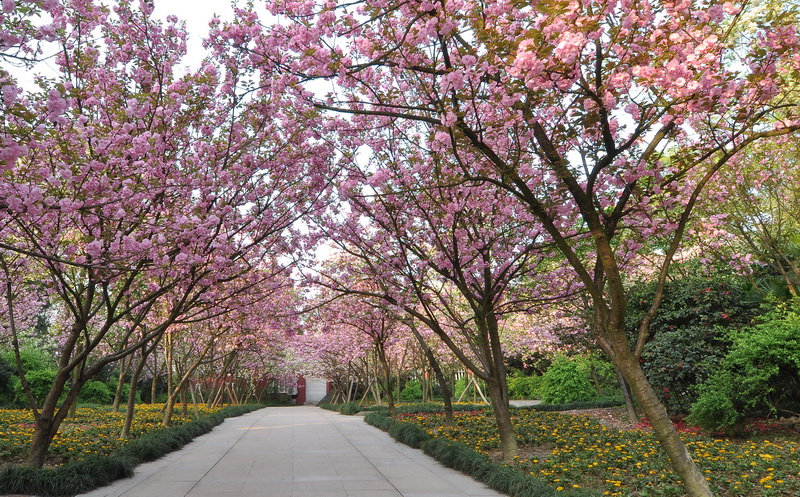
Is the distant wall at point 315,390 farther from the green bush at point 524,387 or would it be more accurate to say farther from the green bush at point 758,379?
the green bush at point 758,379

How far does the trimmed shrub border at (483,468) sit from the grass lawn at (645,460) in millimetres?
322

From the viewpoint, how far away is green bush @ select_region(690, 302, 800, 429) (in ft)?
24.5

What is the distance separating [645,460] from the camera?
21.7 ft

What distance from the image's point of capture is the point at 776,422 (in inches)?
323

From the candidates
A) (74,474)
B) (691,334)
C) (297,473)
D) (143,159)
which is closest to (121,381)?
(74,474)

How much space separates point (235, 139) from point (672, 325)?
9.48 metres

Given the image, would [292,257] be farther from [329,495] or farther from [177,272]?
[329,495]

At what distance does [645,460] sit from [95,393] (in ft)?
88.5

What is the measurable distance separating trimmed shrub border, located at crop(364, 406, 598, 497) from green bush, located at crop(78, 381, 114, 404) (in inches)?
854

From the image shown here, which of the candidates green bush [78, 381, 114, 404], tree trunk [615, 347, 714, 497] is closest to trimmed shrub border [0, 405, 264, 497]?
tree trunk [615, 347, 714, 497]

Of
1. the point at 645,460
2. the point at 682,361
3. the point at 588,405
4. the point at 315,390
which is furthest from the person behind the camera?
the point at 315,390

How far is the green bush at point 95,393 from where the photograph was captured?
25.2m

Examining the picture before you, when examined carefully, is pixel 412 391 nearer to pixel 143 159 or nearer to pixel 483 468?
pixel 483 468

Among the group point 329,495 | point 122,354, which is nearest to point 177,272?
point 122,354
